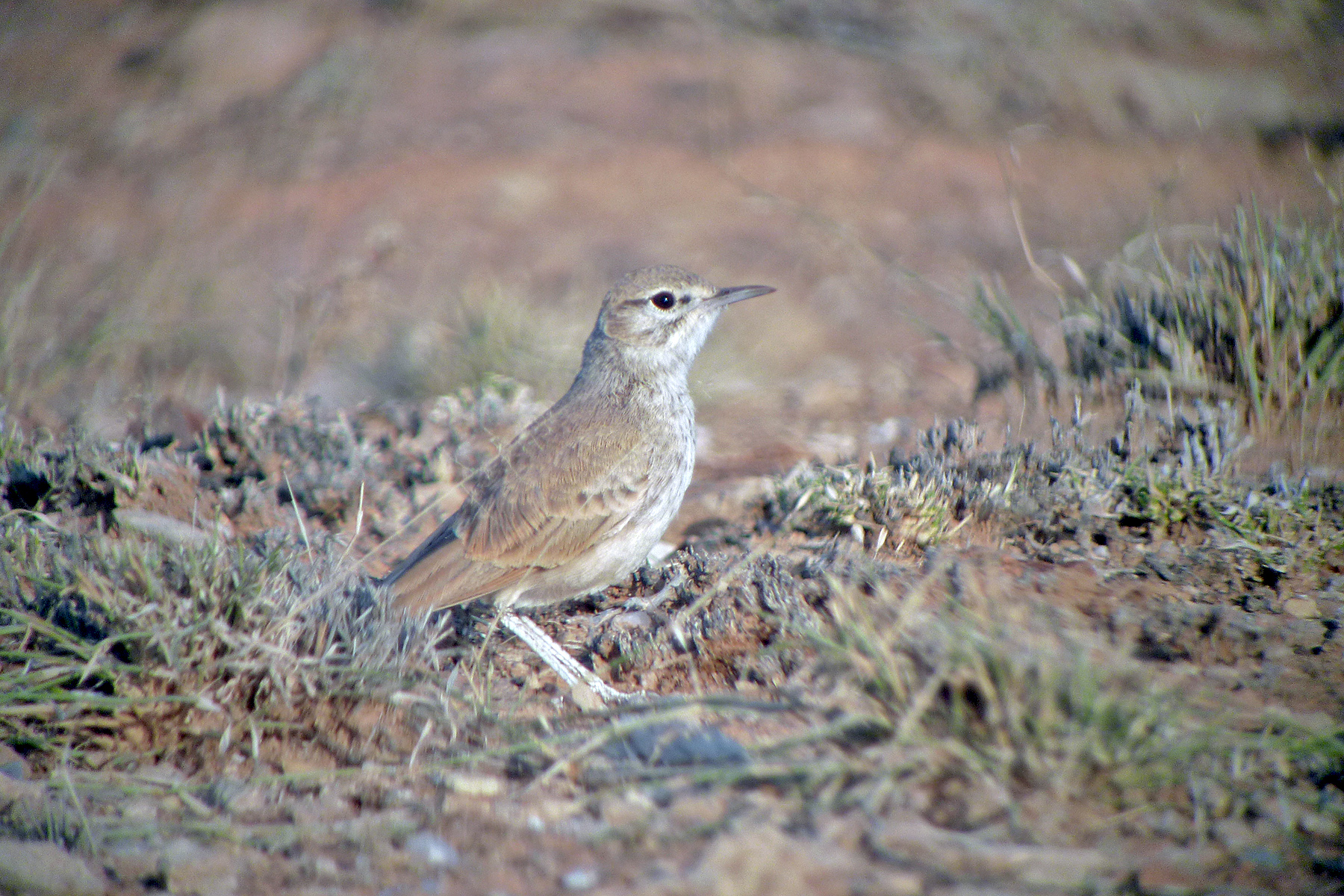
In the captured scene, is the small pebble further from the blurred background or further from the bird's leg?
the blurred background

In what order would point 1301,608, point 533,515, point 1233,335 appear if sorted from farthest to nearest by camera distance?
point 1233,335 → point 533,515 → point 1301,608

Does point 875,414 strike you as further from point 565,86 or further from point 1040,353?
point 565,86

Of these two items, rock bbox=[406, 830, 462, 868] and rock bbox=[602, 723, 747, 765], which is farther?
rock bbox=[602, 723, 747, 765]

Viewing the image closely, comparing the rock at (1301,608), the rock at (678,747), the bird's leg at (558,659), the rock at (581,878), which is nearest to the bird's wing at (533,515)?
the bird's leg at (558,659)

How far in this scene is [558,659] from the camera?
3.80m

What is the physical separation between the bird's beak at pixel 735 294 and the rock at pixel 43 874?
11.2ft

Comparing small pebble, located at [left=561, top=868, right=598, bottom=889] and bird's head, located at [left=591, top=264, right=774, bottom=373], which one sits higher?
bird's head, located at [left=591, top=264, right=774, bottom=373]

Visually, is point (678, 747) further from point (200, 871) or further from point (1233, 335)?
point (1233, 335)

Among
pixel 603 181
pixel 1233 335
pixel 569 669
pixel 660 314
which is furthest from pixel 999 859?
pixel 603 181

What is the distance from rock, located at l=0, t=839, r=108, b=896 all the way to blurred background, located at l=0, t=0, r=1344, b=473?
339cm

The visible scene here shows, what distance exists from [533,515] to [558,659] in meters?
0.64

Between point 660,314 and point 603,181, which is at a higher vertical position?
point 660,314

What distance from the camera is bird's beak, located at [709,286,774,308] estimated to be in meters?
4.67

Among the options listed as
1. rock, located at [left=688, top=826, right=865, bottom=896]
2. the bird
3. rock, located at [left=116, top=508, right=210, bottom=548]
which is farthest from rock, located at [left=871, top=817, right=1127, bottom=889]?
rock, located at [left=116, top=508, right=210, bottom=548]
